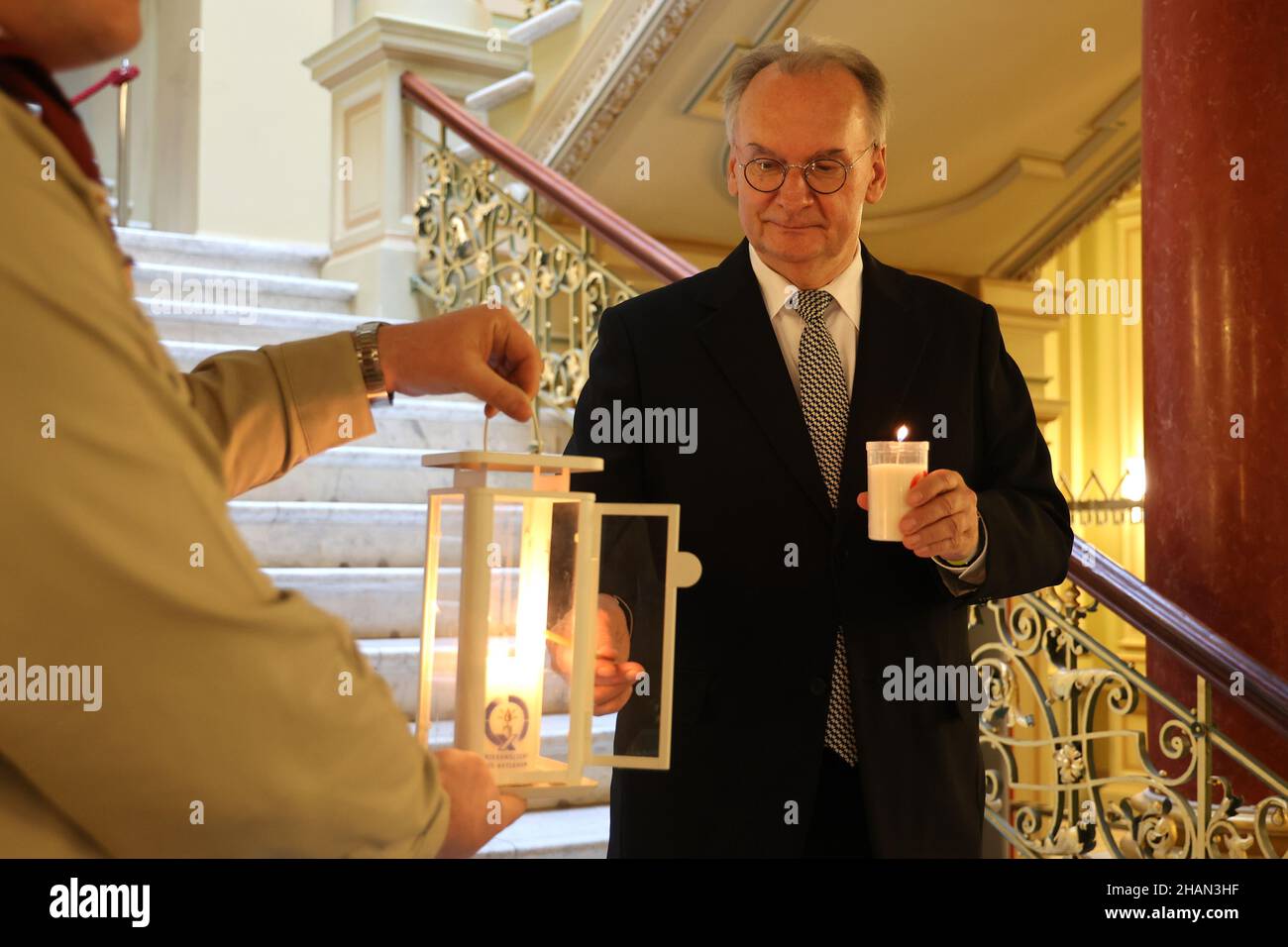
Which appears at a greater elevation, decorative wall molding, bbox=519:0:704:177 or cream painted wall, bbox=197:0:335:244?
cream painted wall, bbox=197:0:335:244

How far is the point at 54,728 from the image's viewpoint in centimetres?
73

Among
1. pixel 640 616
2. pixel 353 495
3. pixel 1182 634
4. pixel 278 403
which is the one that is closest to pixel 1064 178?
pixel 353 495

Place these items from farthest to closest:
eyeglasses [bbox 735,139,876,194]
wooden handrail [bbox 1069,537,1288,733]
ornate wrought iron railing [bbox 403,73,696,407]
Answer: ornate wrought iron railing [bbox 403,73,696,407]
wooden handrail [bbox 1069,537,1288,733]
eyeglasses [bbox 735,139,876,194]

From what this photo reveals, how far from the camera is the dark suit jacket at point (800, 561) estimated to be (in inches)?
69.9

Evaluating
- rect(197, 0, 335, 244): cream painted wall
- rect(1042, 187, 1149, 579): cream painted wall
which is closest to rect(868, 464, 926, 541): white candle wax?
rect(1042, 187, 1149, 579): cream painted wall

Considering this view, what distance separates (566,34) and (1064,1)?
2.56m

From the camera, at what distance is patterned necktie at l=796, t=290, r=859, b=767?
5.96 feet

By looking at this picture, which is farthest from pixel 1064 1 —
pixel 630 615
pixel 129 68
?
pixel 129 68

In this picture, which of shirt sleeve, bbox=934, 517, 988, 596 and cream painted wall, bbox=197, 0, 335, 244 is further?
cream painted wall, bbox=197, 0, 335, 244

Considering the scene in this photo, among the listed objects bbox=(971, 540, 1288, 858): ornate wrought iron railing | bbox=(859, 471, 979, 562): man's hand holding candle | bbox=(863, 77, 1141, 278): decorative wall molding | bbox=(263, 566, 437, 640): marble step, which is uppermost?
bbox=(863, 77, 1141, 278): decorative wall molding

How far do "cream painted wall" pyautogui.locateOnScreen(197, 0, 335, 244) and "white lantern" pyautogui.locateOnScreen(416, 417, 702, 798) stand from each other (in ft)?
30.3

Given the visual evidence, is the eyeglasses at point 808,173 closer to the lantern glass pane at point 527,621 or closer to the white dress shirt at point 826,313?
the white dress shirt at point 826,313

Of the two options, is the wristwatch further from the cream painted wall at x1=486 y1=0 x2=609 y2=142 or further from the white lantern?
the cream painted wall at x1=486 y1=0 x2=609 y2=142

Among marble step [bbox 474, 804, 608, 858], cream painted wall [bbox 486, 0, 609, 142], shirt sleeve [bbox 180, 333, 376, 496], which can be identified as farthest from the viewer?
cream painted wall [bbox 486, 0, 609, 142]
